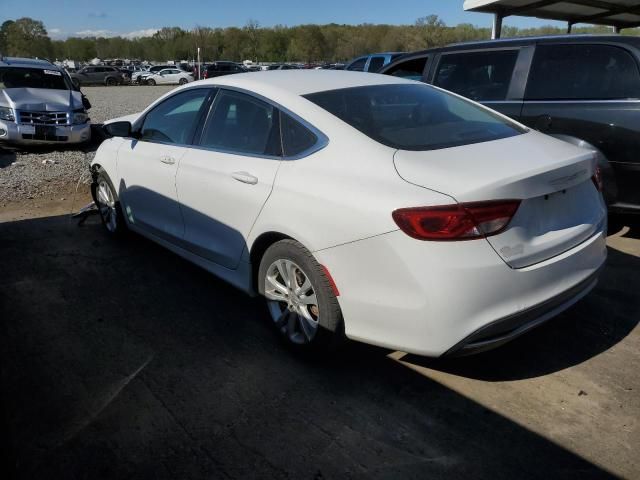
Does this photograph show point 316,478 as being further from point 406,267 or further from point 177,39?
point 177,39

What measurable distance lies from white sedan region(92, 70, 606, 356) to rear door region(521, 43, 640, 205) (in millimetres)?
1452

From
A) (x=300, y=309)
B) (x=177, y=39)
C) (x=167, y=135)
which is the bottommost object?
(x=300, y=309)

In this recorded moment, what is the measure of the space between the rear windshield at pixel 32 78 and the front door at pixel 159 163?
7.29 meters

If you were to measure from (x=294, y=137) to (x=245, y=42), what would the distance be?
406 feet

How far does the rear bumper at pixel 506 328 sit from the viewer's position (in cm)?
239

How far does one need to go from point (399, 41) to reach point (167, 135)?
108 meters

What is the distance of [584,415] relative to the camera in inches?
102

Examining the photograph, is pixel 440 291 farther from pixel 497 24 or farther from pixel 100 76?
pixel 100 76

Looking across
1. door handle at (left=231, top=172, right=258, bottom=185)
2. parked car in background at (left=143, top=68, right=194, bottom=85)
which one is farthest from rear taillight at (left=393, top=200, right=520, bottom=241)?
parked car in background at (left=143, top=68, right=194, bottom=85)

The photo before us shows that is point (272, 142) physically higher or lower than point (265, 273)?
higher

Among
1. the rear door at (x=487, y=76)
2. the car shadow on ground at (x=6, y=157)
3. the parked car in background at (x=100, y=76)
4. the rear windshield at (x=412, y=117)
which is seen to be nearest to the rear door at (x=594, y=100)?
Answer: the rear door at (x=487, y=76)

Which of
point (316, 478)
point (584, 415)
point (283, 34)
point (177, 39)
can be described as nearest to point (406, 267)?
point (316, 478)

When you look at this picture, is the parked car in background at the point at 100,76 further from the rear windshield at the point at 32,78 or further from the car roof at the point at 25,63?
the rear windshield at the point at 32,78

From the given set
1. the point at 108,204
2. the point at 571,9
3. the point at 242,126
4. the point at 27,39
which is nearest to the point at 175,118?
the point at 242,126
